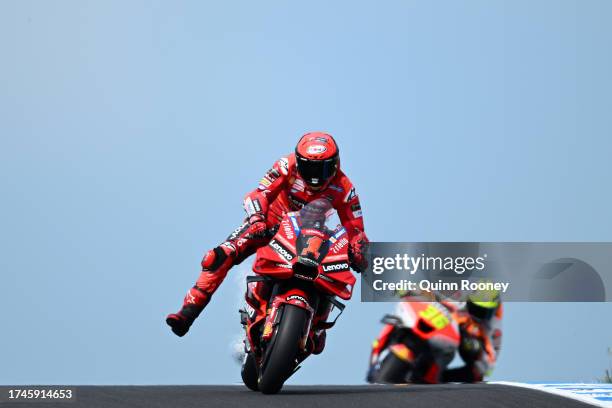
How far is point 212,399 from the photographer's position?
9.90 meters

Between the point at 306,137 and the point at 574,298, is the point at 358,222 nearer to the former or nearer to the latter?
the point at 306,137

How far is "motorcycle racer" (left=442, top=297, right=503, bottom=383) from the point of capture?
1566 centimetres

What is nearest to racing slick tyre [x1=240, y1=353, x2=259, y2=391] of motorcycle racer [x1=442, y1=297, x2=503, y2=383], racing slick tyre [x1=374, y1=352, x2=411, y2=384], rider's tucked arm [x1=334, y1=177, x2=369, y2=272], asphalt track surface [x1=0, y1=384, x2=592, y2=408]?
asphalt track surface [x1=0, y1=384, x2=592, y2=408]

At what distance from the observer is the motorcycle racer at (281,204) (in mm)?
11328

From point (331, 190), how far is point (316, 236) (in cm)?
153

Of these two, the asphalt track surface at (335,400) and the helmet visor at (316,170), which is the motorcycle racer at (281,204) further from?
the asphalt track surface at (335,400)

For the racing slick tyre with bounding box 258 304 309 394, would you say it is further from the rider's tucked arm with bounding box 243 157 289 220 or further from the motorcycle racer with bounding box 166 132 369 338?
the rider's tucked arm with bounding box 243 157 289 220

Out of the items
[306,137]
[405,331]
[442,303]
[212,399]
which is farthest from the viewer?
[442,303]

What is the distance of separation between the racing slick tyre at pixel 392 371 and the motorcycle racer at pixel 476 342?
2.94 ft

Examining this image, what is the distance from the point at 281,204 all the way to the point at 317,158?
44.8 inches

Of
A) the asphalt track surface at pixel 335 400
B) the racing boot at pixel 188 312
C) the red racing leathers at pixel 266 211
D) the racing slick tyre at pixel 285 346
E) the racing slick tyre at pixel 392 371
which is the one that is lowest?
the asphalt track surface at pixel 335 400

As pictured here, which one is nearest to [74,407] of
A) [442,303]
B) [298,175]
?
[298,175]

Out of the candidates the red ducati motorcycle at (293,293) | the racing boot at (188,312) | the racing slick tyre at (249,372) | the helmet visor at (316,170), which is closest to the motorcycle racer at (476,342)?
the racing slick tyre at (249,372)

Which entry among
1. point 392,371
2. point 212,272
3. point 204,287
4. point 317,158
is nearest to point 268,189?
point 317,158
